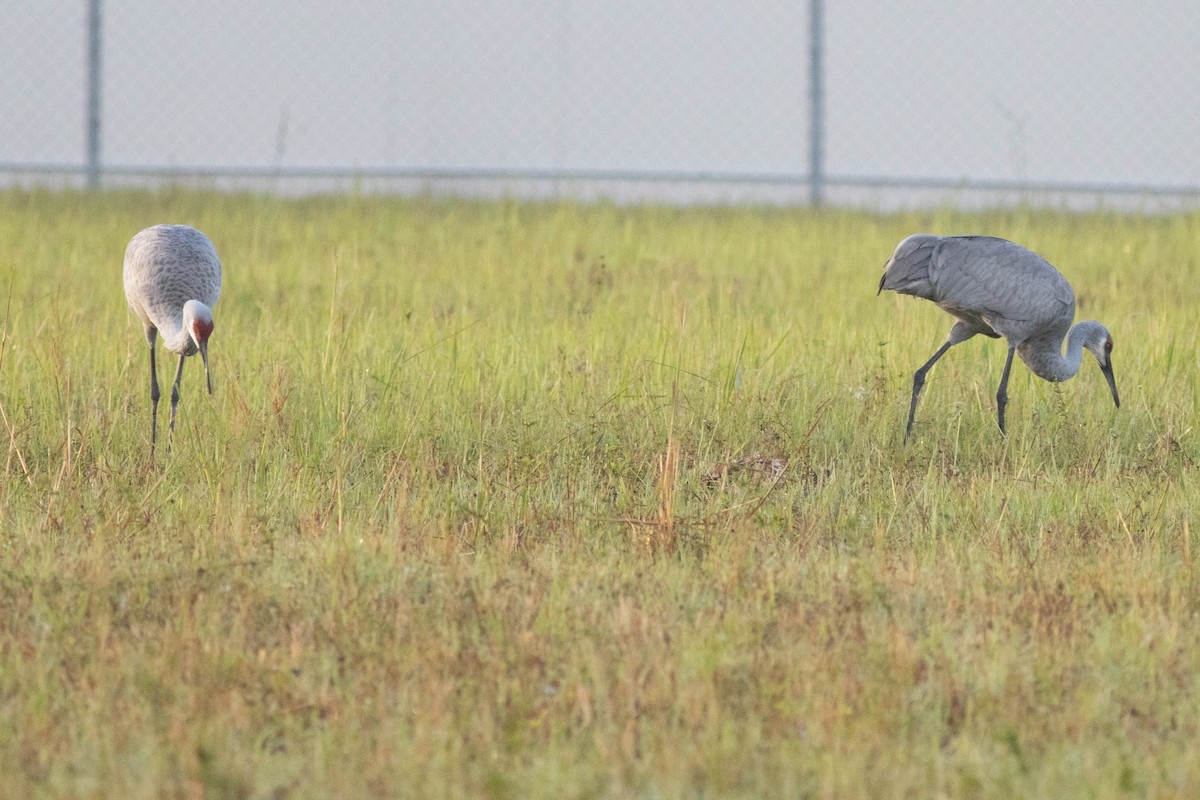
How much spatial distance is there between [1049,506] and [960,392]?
4.52 ft

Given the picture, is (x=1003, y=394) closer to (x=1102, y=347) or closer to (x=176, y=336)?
(x=1102, y=347)

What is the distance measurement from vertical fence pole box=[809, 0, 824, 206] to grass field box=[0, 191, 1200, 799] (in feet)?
13.7

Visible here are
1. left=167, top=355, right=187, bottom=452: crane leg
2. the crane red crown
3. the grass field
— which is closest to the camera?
the grass field

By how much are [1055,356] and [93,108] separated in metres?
7.73

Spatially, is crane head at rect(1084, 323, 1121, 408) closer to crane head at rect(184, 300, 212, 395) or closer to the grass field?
the grass field

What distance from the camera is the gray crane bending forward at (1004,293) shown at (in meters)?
5.34

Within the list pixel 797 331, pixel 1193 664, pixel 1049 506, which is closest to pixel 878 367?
pixel 797 331

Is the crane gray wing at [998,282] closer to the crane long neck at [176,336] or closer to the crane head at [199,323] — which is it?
the crane head at [199,323]

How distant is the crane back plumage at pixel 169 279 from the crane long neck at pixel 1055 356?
9.96 feet

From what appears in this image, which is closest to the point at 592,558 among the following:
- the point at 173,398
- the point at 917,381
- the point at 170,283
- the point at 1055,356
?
the point at 173,398

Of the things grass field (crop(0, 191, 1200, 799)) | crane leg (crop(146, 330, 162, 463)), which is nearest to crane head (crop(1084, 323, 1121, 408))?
grass field (crop(0, 191, 1200, 799))

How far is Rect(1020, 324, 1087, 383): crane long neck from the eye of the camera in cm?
553

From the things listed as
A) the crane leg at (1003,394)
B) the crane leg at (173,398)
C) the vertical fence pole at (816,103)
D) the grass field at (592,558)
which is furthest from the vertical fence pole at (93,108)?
the crane leg at (1003,394)

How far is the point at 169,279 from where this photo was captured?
5.42 m
